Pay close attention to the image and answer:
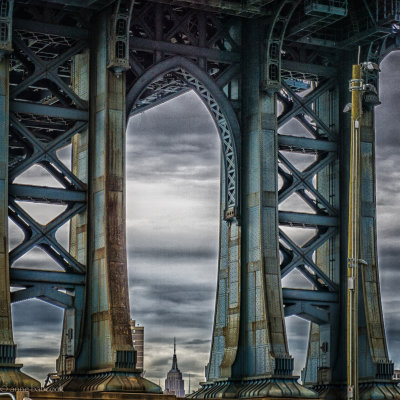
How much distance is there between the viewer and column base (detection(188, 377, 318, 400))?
52.3 meters

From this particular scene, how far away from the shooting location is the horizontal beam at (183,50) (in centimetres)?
5462

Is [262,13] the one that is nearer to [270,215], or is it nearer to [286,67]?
[286,67]

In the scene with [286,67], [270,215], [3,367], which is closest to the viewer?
[3,367]

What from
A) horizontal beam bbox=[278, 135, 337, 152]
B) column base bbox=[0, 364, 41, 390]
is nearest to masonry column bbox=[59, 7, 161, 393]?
column base bbox=[0, 364, 41, 390]

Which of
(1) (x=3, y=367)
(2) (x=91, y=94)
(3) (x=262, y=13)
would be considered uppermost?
(3) (x=262, y=13)

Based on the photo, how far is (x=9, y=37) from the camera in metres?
50.3

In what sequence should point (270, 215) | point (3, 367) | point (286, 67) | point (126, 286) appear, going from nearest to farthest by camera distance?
point (3, 367) < point (126, 286) < point (270, 215) < point (286, 67)

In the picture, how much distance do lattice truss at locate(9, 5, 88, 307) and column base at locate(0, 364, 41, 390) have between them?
373 centimetres

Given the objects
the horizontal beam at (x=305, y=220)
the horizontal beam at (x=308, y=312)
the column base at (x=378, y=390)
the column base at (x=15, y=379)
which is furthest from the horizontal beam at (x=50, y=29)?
the column base at (x=378, y=390)

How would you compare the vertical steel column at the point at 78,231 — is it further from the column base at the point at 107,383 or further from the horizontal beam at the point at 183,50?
the horizontal beam at the point at 183,50

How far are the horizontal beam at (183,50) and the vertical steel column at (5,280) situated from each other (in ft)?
20.7

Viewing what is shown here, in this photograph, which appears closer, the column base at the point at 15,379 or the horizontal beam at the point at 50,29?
the column base at the point at 15,379

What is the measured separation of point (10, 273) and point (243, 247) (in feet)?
34.0

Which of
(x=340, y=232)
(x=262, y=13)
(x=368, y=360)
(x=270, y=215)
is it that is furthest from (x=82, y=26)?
(x=368, y=360)
